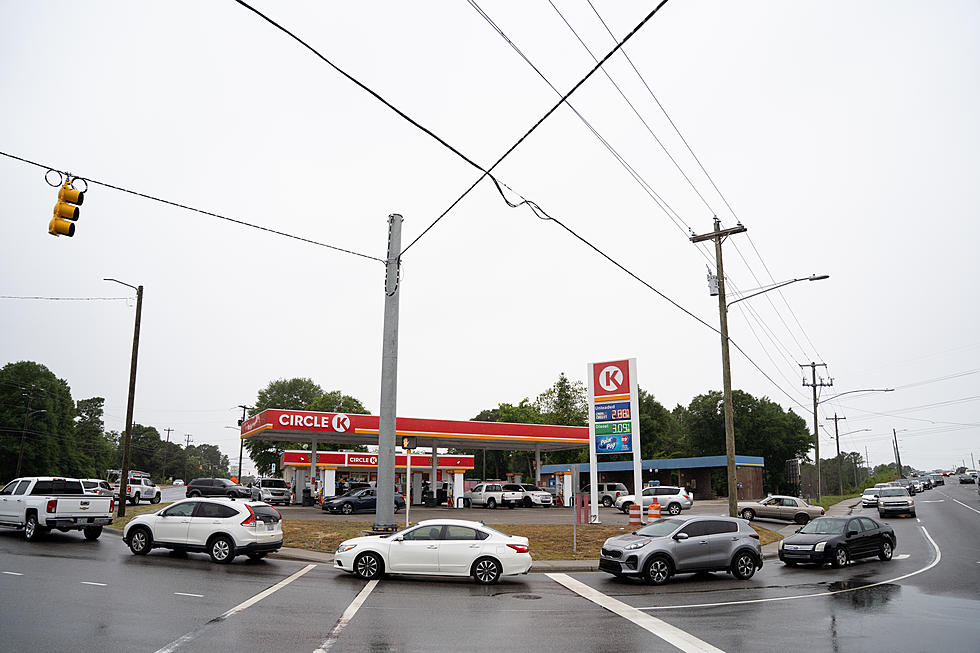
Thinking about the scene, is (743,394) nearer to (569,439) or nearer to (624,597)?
(569,439)

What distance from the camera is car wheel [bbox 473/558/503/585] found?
1476 centimetres

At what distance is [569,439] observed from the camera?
45.7 metres

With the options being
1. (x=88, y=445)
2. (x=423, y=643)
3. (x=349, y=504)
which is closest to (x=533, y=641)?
(x=423, y=643)

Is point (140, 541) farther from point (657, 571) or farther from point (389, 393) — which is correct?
point (657, 571)

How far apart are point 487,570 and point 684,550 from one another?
491 centimetres

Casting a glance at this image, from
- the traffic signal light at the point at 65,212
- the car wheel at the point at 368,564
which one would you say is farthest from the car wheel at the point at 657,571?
the traffic signal light at the point at 65,212

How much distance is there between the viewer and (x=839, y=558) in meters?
19.2

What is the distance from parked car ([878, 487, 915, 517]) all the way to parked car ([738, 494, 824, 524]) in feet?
20.6

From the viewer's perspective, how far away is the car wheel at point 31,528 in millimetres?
20062

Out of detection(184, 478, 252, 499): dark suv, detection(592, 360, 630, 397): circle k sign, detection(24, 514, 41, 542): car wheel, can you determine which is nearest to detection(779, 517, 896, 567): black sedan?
detection(592, 360, 630, 397): circle k sign

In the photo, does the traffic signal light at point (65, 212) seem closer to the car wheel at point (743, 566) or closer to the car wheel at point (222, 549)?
the car wheel at point (222, 549)

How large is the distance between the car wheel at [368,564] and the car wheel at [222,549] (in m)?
3.94

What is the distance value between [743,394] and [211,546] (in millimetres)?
77090

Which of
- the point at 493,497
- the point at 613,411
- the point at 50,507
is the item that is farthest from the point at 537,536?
the point at 493,497
